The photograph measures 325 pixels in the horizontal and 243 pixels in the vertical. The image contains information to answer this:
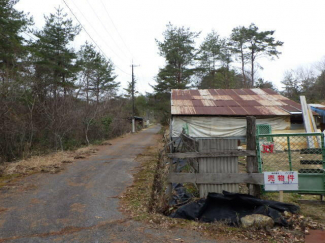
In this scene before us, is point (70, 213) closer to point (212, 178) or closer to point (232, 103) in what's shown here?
point (212, 178)

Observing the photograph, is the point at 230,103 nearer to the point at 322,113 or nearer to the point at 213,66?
the point at 322,113

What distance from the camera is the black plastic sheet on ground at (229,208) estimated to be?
4062mm

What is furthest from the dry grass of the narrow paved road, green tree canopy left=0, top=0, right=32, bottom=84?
green tree canopy left=0, top=0, right=32, bottom=84

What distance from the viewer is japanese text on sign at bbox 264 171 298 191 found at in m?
4.53

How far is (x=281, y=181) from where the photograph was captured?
4.57 metres

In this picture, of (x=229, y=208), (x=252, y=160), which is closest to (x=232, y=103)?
(x=252, y=160)

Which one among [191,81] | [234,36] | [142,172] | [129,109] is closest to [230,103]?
[142,172]

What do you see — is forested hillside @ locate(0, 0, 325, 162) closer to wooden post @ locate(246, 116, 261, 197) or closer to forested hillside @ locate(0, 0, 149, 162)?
forested hillside @ locate(0, 0, 149, 162)

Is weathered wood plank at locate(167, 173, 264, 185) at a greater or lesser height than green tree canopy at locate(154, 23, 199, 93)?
lesser

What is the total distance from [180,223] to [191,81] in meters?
25.7

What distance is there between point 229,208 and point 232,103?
10.7 m

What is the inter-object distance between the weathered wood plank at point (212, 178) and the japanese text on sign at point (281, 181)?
10.2 inches

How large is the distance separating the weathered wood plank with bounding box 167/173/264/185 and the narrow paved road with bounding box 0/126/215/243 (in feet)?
4.24

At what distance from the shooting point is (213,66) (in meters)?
31.4
